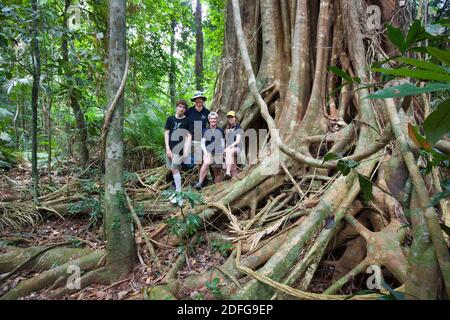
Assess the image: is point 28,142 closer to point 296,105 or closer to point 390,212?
point 296,105

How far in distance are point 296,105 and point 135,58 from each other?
3225mm

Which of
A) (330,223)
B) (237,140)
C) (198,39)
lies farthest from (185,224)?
(198,39)

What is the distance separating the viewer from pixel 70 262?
2.79 meters

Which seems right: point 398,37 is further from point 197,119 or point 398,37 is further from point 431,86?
point 197,119

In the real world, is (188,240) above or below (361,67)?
below

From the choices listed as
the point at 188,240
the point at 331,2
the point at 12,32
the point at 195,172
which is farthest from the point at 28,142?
the point at 331,2

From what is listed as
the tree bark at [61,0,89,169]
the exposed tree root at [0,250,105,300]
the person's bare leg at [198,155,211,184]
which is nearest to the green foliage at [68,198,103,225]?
the exposed tree root at [0,250,105,300]

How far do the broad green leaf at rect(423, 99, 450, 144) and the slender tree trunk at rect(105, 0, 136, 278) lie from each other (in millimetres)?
2254

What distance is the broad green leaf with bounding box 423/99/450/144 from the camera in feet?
2.01

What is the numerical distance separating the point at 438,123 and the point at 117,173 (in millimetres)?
2353

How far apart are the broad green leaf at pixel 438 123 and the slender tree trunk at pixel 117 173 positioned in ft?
7.40

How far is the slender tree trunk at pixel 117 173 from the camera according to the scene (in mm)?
2418

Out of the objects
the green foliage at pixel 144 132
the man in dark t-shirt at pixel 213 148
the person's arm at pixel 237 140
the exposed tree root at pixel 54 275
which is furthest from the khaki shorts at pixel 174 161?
the exposed tree root at pixel 54 275

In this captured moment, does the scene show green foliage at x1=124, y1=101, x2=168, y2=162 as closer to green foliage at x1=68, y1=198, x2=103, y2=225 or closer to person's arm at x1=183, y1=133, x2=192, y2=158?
person's arm at x1=183, y1=133, x2=192, y2=158
